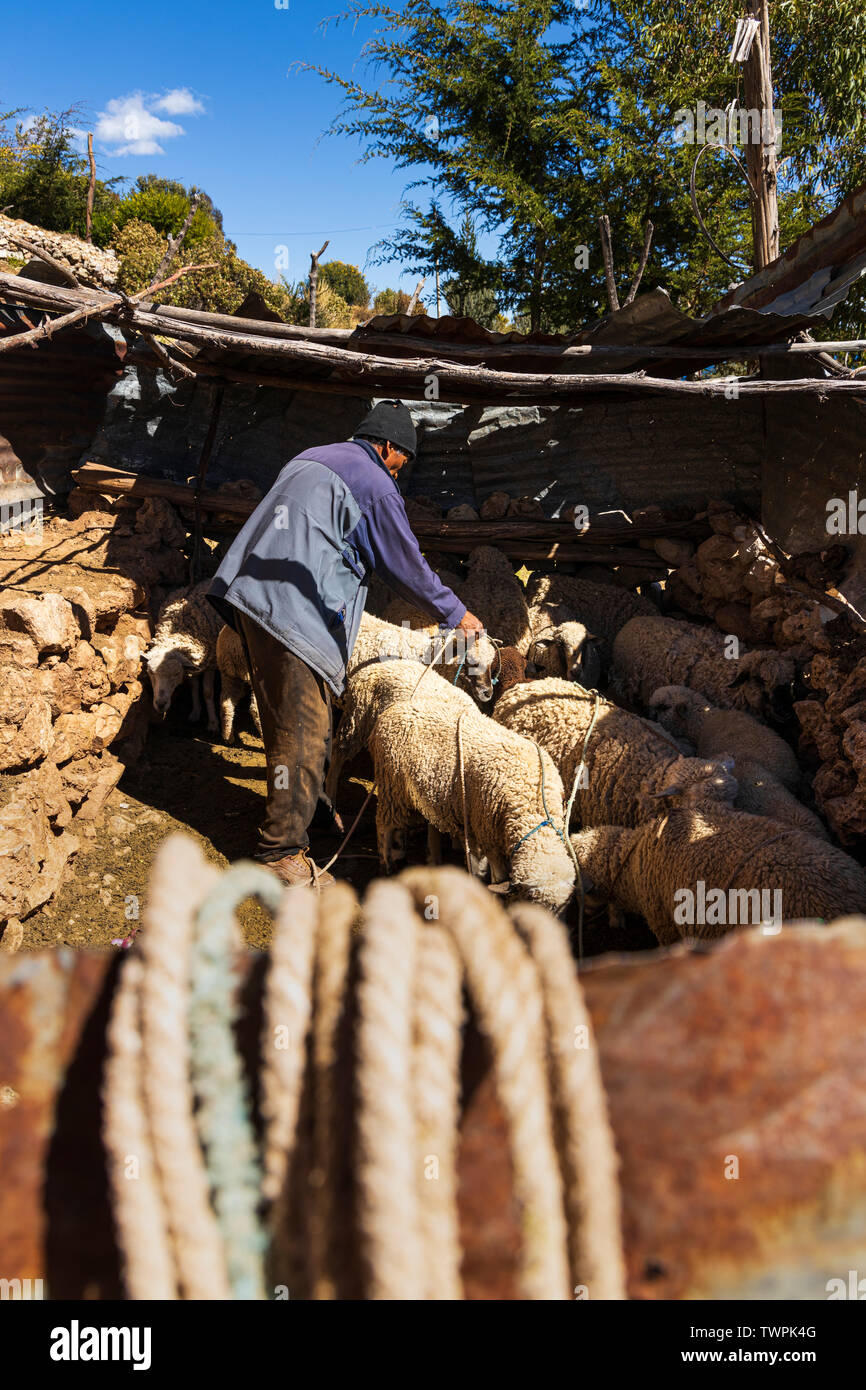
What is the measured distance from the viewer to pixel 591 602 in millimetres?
7609

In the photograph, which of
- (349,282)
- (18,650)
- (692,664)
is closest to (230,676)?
(18,650)

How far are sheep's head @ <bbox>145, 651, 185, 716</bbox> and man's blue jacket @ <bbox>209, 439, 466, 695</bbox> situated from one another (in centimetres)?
175

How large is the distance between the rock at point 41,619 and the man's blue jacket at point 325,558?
1.14 m

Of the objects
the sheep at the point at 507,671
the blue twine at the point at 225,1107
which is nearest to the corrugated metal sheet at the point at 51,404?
the sheep at the point at 507,671

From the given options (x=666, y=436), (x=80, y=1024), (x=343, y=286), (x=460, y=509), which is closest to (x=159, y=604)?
(x=460, y=509)

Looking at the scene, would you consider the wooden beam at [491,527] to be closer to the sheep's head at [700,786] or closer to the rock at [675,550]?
the rock at [675,550]

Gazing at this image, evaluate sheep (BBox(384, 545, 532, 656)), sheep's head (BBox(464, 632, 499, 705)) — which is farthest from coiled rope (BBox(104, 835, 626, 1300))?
sheep (BBox(384, 545, 532, 656))

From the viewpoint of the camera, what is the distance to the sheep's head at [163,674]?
620 cm

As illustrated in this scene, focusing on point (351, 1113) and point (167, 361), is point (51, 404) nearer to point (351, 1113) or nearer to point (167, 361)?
point (167, 361)

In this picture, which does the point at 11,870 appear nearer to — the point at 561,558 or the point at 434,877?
the point at 434,877

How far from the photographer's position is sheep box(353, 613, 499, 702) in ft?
19.2

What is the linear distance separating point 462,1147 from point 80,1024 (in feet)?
1.17

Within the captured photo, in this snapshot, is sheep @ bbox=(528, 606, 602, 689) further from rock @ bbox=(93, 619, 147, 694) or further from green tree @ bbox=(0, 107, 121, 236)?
green tree @ bbox=(0, 107, 121, 236)

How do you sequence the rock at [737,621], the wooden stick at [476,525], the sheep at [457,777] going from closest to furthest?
the sheep at [457,777] → the rock at [737,621] → the wooden stick at [476,525]
